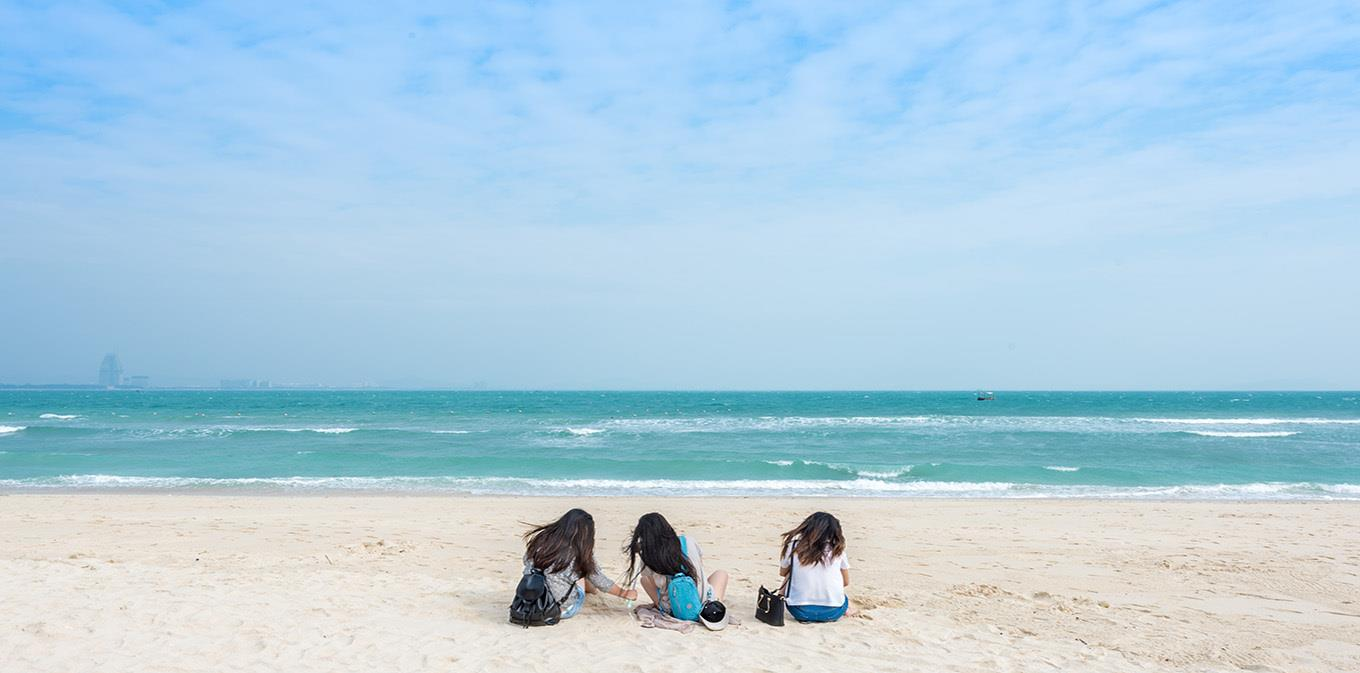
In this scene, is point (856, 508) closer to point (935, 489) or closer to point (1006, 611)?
point (935, 489)

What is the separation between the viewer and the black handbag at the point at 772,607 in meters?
6.25

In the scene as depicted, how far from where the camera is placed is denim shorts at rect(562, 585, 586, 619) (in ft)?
20.6

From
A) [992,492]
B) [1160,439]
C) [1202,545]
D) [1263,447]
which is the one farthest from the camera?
[1160,439]

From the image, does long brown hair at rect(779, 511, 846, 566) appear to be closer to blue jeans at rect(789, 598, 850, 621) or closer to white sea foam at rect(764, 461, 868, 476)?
blue jeans at rect(789, 598, 850, 621)

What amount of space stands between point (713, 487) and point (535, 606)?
12099 mm

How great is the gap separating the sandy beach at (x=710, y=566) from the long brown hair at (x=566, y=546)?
1.44 ft

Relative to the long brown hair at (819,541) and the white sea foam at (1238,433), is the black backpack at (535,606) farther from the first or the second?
the white sea foam at (1238,433)

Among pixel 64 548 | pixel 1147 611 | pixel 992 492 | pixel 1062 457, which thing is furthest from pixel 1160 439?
pixel 64 548

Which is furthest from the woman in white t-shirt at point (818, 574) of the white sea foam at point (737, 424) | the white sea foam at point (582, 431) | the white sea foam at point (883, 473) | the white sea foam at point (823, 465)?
the white sea foam at point (737, 424)

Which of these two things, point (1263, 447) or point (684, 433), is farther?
point (684, 433)

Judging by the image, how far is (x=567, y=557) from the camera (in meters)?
6.27

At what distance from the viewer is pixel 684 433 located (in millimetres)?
35125

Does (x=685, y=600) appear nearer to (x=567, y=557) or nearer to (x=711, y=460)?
(x=567, y=557)

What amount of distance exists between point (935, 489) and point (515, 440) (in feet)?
59.1
